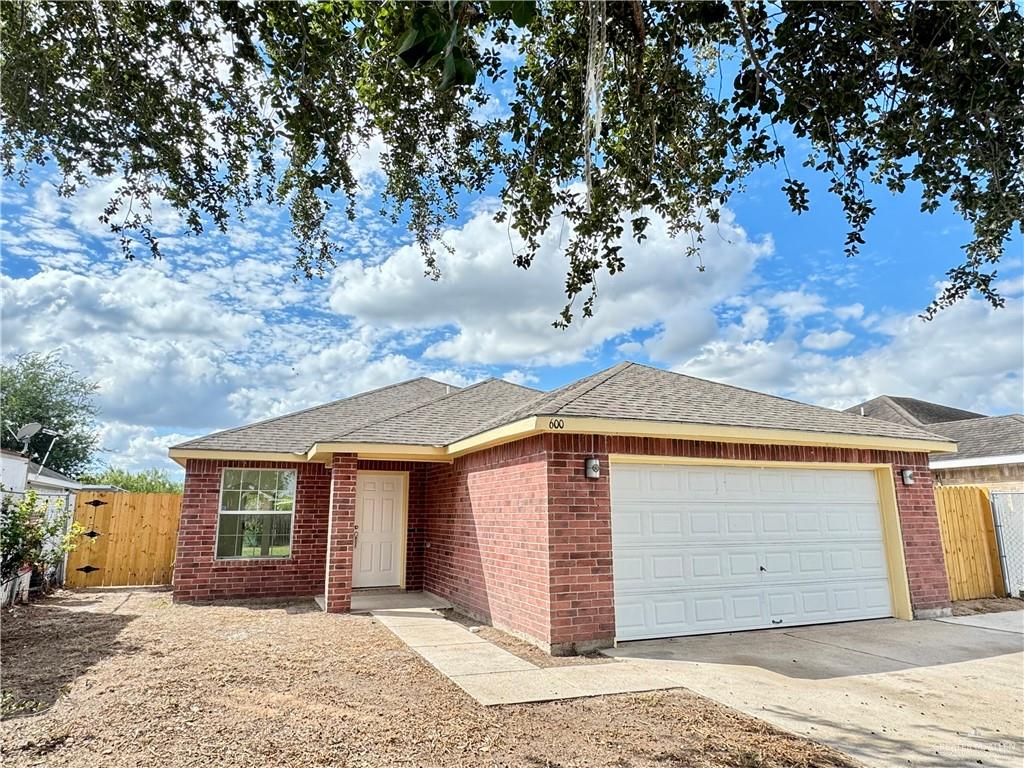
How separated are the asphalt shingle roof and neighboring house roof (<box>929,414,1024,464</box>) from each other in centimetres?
598

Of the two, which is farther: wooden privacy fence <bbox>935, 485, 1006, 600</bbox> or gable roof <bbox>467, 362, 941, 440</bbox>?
wooden privacy fence <bbox>935, 485, 1006, 600</bbox>

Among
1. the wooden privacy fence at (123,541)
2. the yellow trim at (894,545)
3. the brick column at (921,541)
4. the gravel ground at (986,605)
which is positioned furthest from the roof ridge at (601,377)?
the wooden privacy fence at (123,541)

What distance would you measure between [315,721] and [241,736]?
0.52 meters

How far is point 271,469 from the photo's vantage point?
11.4 meters

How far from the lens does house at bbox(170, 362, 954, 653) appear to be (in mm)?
7160

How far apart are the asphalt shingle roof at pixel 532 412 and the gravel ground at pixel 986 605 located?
285 cm

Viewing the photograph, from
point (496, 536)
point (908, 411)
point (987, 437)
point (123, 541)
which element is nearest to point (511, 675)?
point (496, 536)

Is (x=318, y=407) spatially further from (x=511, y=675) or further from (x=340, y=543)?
(x=511, y=675)

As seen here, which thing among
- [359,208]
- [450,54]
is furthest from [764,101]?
[359,208]

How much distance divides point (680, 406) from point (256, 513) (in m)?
8.05

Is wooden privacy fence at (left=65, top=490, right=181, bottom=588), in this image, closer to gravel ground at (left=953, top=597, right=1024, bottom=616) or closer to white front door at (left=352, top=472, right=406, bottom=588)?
white front door at (left=352, top=472, right=406, bottom=588)

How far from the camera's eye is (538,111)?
4766 millimetres

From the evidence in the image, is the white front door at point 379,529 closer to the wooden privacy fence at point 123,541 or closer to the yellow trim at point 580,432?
the yellow trim at point 580,432

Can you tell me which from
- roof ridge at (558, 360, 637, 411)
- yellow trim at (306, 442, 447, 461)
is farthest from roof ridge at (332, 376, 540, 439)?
roof ridge at (558, 360, 637, 411)
